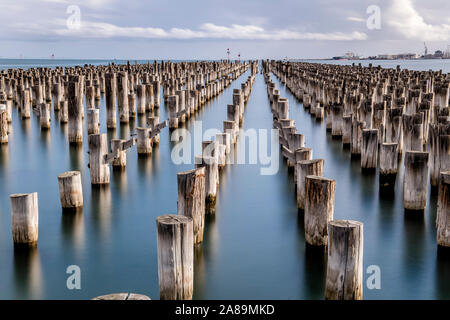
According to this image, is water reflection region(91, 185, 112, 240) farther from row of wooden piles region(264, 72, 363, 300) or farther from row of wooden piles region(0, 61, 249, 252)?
row of wooden piles region(264, 72, 363, 300)

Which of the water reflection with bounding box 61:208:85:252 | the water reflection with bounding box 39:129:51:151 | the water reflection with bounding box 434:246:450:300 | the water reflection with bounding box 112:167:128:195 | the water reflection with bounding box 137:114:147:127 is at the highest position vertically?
the water reflection with bounding box 137:114:147:127

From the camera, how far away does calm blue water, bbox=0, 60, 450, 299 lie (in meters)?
5.46

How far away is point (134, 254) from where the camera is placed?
6.27 meters

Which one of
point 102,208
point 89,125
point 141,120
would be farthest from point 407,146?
point 141,120

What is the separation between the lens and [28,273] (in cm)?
571

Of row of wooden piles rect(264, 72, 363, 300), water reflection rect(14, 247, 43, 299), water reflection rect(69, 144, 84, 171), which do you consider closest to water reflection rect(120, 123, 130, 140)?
water reflection rect(69, 144, 84, 171)

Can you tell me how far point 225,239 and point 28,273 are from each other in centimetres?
250

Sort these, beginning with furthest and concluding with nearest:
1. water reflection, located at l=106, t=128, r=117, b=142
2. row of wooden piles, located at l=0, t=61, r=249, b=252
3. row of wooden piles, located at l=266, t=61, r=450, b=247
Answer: water reflection, located at l=106, t=128, r=117, b=142 → row of wooden piles, located at l=266, t=61, r=450, b=247 → row of wooden piles, located at l=0, t=61, r=249, b=252

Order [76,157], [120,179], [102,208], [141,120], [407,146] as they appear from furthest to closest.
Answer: [141,120] < [76,157] < [407,146] < [120,179] < [102,208]

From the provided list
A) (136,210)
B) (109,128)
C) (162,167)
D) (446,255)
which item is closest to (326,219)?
(446,255)

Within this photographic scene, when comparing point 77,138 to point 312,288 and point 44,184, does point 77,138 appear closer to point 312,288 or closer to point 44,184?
point 44,184

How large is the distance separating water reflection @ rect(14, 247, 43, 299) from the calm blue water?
0.04ft

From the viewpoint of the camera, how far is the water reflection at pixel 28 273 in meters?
5.34

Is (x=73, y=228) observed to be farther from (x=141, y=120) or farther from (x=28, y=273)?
(x=141, y=120)
